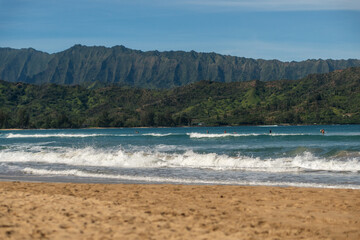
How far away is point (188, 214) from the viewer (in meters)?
9.88

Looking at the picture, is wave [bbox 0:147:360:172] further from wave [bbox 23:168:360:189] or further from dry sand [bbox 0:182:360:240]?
dry sand [bbox 0:182:360:240]

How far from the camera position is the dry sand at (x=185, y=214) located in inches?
322

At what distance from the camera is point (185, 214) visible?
9883mm

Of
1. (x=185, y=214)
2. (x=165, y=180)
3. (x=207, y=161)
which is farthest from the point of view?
(x=207, y=161)

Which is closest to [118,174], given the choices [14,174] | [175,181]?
[175,181]

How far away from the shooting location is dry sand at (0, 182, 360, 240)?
819 cm

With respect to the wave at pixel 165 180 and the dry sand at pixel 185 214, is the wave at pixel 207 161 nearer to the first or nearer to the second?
the wave at pixel 165 180

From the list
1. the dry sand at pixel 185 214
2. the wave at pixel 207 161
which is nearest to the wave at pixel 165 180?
the dry sand at pixel 185 214

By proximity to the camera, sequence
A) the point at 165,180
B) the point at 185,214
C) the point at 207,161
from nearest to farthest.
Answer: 1. the point at 185,214
2. the point at 165,180
3. the point at 207,161

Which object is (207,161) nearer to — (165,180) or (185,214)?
(165,180)

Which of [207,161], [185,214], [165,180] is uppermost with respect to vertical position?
[207,161]

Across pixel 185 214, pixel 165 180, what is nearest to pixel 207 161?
pixel 165 180

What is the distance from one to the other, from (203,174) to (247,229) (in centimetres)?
1148

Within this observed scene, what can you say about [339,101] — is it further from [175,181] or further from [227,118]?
[175,181]
